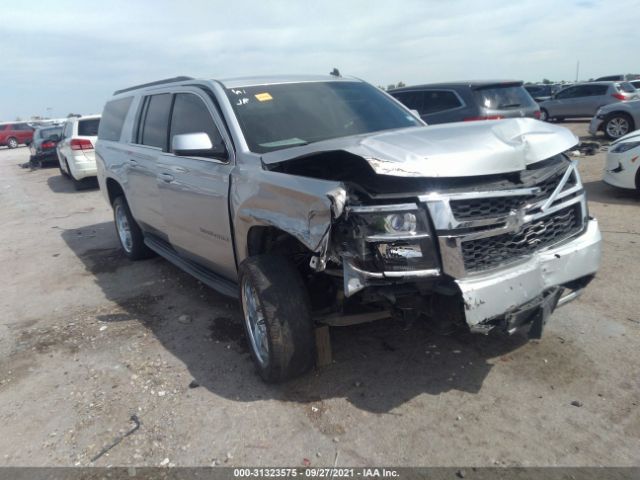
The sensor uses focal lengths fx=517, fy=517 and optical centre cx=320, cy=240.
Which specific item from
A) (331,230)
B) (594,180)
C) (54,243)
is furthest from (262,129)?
(594,180)

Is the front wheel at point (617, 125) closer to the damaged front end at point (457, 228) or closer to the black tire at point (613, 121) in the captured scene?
the black tire at point (613, 121)

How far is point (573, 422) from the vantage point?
2.83 metres

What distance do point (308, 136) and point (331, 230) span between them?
4.48ft

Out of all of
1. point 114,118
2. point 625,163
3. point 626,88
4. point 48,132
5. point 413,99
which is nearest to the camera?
point 114,118

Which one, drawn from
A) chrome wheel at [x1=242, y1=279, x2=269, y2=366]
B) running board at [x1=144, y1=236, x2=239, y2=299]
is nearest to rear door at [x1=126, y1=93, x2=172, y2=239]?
running board at [x1=144, y1=236, x2=239, y2=299]

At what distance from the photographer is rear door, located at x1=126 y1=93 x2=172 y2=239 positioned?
4.93 m

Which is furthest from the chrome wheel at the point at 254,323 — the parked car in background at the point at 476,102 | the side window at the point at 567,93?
the side window at the point at 567,93

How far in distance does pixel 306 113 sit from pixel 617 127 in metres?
13.0

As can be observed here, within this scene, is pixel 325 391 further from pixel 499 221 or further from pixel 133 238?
pixel 133 238

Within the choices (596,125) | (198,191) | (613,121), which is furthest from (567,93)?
(198,191)

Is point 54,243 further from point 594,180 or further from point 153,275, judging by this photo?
point 594,180

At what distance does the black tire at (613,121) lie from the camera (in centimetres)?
1377

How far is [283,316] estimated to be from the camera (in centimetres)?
308

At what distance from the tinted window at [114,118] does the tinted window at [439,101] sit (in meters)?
5.91
